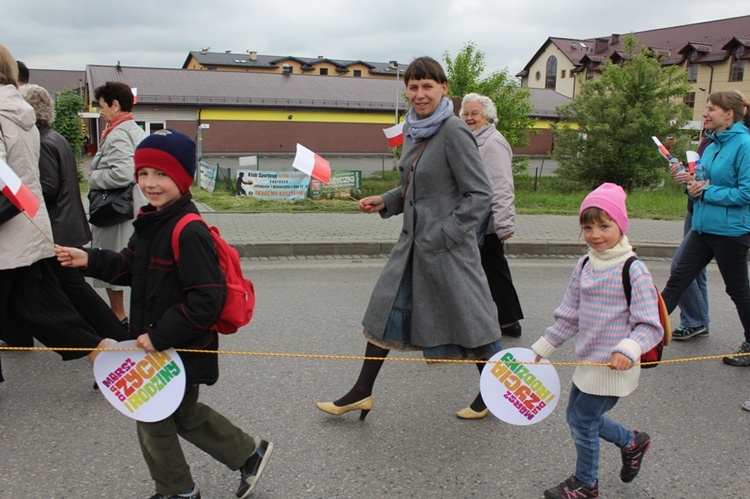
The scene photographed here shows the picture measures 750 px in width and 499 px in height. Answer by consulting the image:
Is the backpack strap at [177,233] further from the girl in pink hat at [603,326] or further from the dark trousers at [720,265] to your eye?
the dark trousers at [720,265]

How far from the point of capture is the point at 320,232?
378 inches

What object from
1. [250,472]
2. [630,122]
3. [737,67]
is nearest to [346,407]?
[250,472]

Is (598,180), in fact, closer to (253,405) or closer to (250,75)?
(253,405)

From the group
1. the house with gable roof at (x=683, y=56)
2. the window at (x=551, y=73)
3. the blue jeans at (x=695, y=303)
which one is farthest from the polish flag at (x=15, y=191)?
the window at (x=551, y=73)

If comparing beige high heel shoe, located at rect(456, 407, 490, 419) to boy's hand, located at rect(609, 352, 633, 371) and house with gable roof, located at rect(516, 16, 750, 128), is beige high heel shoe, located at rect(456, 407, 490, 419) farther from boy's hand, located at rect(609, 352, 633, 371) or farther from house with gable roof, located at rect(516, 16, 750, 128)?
house with gable roof, located at rect(516, 16, 750, 128)

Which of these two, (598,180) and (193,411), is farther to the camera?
(598,180)

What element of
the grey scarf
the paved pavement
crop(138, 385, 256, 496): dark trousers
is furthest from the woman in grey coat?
the paved pavement

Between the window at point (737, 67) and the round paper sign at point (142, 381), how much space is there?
63.0 m

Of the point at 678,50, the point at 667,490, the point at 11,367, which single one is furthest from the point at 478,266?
the point at 678,50

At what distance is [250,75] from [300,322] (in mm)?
48867

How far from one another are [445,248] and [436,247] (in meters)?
0.05

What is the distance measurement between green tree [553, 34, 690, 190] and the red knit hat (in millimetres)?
20613

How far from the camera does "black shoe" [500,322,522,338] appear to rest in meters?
5.38

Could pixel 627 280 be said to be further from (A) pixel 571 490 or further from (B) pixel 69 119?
(B) pixel 69 119
